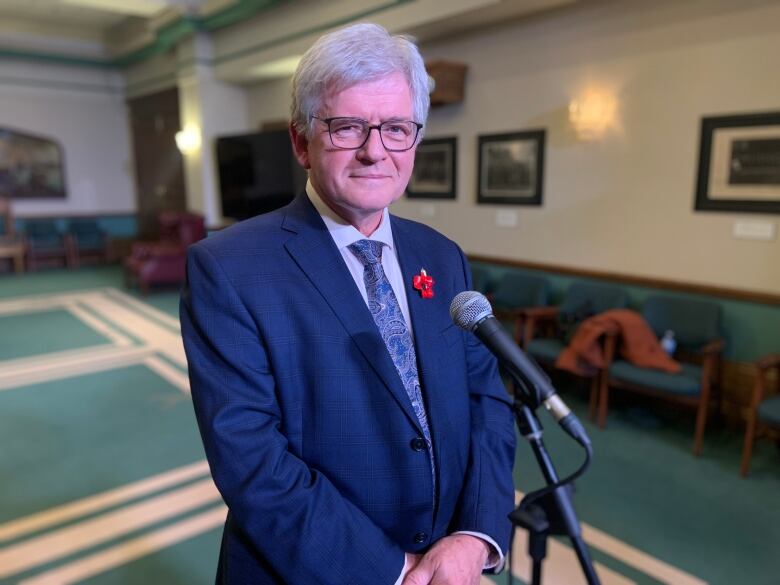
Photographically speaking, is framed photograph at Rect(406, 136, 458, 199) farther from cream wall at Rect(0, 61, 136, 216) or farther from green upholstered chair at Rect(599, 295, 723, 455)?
cream wall at Rect(0, 61, 136, 216)

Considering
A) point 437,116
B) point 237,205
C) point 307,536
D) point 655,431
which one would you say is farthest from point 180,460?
point 237,205

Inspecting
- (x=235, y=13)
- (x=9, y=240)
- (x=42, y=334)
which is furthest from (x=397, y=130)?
(x=9, y=240)

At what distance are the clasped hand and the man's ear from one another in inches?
30.5

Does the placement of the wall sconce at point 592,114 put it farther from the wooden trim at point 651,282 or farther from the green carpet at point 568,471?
the green carpet at point 568,471

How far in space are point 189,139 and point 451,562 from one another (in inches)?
325

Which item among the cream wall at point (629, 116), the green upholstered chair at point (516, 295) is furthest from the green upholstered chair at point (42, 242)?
the green upholstered chair at point (516, 295)

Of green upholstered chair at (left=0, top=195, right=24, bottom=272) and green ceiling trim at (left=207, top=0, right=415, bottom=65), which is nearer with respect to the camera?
green ceiling trim at (left=207, top=0, right=415, bottom=65)

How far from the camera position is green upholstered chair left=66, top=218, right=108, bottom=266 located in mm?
10016

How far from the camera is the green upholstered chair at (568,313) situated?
3942 mm

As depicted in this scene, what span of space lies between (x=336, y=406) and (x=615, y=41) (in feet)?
12.8

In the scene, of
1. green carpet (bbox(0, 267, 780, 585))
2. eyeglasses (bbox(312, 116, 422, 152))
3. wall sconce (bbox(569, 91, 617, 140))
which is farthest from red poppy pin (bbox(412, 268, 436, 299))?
wall sconce (bbox(569, 91, 617, 140))

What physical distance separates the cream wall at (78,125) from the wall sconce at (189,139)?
9.62 feet

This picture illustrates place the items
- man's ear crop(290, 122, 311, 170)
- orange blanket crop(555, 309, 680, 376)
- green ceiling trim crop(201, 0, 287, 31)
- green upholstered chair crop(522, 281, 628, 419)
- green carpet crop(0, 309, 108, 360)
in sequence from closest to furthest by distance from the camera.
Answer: man's ear crop(290, 122, 311, 170)
orange blanket crop(555, 309, 680, 376)
green upholstered chair crop(522, 281, 628, 419)
green carpet crop(0, 309, 108, 360)
green ceiling trim crop(201, 0, 287, 31)

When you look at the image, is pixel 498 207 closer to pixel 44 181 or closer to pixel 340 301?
pixel 340 301
